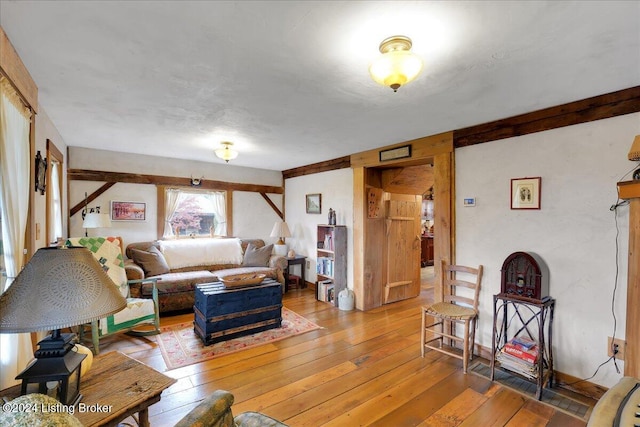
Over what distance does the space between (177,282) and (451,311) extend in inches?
141

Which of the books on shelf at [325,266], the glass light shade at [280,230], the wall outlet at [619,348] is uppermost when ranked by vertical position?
the glass light shade at [280,230]

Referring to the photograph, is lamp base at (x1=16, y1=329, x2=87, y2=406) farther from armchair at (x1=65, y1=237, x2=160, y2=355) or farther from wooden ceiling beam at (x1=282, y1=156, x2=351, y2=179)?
wooden ceiling beam at (x1=282, y1=156, x2=351, y2=179)

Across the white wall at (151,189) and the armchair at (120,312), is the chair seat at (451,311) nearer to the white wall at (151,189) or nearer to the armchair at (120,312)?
the armchair at (120,312)

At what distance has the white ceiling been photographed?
54.0 inches

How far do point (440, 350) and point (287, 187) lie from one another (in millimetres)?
4332

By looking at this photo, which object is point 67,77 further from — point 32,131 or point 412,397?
point 412,397

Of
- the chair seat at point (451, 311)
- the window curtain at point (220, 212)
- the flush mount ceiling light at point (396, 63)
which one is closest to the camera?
the flush mount ceiling light at point (396, 63)

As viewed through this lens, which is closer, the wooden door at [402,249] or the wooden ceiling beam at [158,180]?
the wooden ceiling beam at [158,180]

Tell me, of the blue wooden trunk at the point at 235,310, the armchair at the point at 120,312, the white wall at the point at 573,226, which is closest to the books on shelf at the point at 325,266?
the blue wooden trunk at the point at 235,310

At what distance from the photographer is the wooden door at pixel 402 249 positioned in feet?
15.3

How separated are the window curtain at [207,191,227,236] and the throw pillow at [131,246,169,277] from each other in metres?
1.33

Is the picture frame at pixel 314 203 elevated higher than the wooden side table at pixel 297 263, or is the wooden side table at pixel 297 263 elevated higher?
the picture frame at pixel 314 203

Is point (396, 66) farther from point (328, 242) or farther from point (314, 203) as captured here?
point (314, 203)

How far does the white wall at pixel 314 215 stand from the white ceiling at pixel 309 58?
1.77 meters
